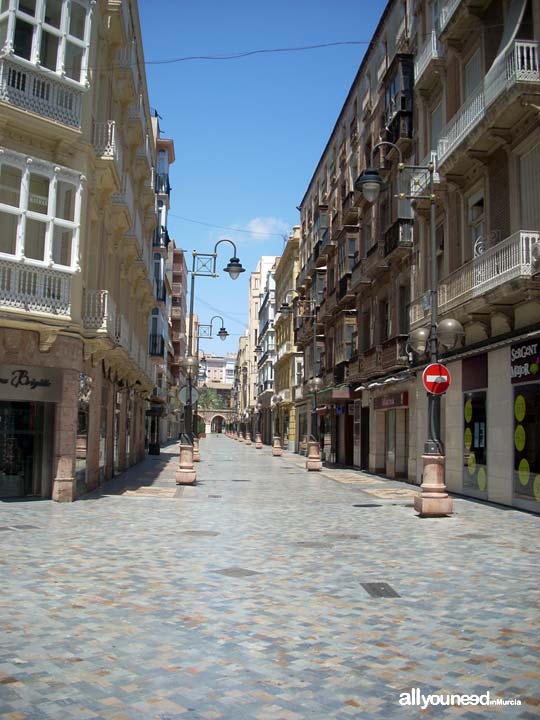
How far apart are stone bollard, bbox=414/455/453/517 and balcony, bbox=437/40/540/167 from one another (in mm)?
8114

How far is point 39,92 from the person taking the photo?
16203mm

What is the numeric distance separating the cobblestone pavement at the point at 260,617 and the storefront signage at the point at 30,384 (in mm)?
3267

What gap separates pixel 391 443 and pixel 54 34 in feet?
60.7

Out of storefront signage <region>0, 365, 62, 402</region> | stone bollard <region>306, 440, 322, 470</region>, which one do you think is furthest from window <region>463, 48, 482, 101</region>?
stone bollard <region>306, 440, 322, 470</region>

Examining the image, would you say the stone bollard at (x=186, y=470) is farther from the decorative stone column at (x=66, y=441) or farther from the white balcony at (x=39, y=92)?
the white balcony at (x=39, y=92)

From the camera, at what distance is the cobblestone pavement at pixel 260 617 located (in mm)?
4734

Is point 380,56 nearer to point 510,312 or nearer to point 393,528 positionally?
point 510,312

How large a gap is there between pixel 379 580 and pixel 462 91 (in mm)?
16172

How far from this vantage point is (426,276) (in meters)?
23.3

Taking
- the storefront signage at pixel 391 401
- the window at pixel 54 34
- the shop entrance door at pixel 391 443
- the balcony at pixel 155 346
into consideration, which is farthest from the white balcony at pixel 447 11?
the balcony at pixel 155 346

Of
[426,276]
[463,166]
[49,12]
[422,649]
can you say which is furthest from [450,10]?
[422,649]

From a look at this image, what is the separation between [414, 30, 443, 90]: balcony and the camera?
852 inches

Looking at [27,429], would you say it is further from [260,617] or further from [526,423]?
[260,617]

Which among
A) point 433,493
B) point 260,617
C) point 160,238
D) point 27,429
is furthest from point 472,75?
point 160,238
